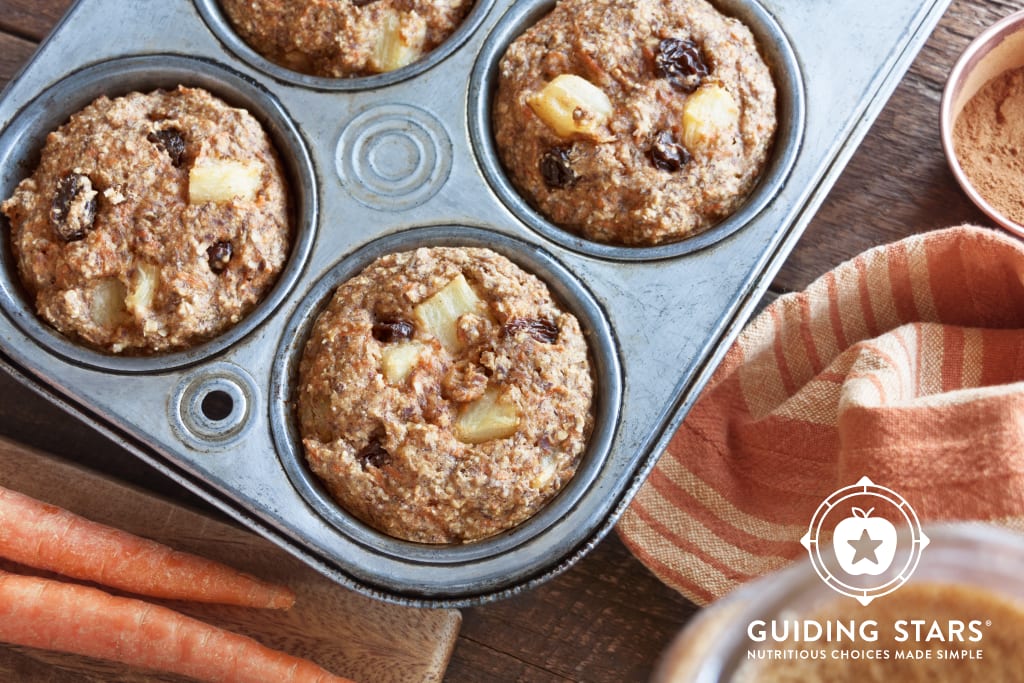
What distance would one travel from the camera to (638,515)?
9.26 ft

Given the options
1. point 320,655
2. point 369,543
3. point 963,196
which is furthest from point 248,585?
point 963,196

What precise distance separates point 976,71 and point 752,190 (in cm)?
83

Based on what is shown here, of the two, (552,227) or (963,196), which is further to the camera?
(963,196)

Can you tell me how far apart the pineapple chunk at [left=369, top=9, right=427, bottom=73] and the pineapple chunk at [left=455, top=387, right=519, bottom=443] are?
962 millimetres

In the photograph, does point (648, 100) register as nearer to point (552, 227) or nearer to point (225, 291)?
point (552, 227)

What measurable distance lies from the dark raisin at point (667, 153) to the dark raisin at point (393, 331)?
750 mm

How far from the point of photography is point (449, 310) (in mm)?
2406

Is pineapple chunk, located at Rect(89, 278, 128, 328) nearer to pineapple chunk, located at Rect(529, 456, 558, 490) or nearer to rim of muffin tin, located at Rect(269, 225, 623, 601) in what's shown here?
rim of muffin tin, located at Rect(269, 225, 623, 601)

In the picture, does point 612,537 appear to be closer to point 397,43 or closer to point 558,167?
point 558,167

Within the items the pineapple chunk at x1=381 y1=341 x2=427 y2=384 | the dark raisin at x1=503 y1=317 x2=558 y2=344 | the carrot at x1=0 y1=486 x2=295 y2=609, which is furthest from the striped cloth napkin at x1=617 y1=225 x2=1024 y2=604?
the carrot at x1=0 y1=486 x2=295 y2=609

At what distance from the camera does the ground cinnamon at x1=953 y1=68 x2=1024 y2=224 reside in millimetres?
2818

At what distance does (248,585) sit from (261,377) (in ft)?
2.31

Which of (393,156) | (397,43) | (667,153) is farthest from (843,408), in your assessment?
(397,43)

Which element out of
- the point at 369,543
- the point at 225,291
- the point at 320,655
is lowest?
the point at 320,655
